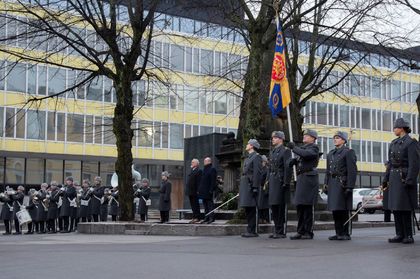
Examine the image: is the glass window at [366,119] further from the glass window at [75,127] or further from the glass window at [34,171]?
the glass window at [34,171]

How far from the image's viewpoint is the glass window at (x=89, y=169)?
2240 inches

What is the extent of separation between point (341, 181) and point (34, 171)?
44349 mm

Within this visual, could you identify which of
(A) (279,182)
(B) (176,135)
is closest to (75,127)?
(B) (176,135)

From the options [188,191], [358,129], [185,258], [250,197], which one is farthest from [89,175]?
[185,258]

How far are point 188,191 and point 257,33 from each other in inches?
191

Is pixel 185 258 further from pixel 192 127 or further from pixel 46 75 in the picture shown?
pixel 192 127

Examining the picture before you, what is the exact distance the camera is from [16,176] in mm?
53531

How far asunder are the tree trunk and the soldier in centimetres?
911

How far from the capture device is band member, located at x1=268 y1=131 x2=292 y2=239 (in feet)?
46.1

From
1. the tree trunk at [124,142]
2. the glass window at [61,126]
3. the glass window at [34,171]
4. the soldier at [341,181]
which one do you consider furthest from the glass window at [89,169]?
the soldier at [341,181]

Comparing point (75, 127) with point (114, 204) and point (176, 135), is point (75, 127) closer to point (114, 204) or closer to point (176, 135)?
point (176, 135)

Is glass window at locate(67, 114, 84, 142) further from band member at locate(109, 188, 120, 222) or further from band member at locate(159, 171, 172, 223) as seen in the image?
band member at locate(159, 171, 172, 223)

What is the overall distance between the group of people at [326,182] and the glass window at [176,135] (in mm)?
44855

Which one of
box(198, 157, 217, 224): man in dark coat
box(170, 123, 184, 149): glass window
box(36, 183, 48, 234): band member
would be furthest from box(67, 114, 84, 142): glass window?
box(198, 157, 217, 224): man in dark coat
